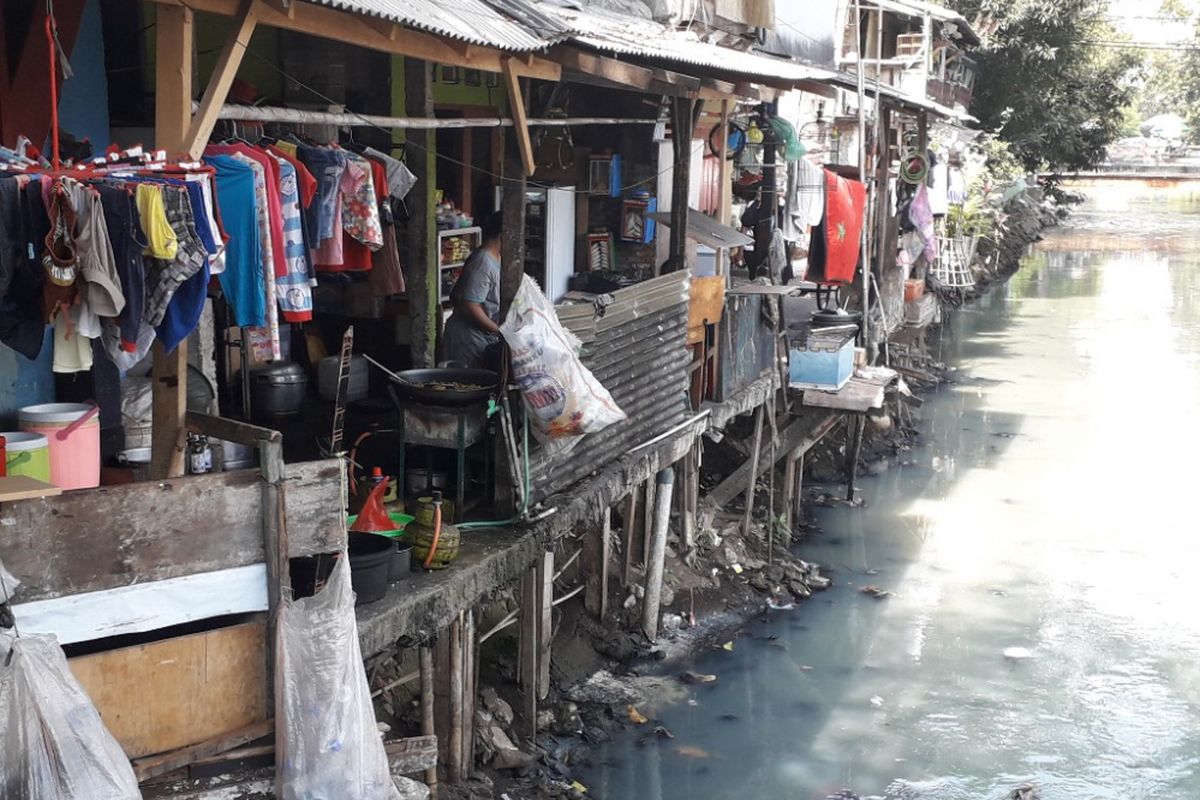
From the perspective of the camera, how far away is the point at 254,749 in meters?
5.34

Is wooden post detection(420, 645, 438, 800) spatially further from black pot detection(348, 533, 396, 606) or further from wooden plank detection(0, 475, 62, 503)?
wooden plank detection(0, 475, 62, 503)

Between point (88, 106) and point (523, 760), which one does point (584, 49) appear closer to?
point (88, 106)

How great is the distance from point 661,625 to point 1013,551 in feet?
17.8

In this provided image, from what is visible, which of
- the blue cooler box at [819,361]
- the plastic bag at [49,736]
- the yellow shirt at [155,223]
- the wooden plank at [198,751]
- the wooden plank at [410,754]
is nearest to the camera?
the plastic bag at [49,736]

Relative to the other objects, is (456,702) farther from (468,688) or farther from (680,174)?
(680,174)

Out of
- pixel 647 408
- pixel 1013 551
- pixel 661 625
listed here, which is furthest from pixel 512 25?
pixel 1013 551

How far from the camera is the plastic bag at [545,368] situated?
24.2 feet

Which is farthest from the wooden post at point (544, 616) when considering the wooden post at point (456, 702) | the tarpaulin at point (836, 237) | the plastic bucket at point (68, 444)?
the tarpaulin at point (836, 237)

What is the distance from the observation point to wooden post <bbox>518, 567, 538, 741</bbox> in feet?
28.4

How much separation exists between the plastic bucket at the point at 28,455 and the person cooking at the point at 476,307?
355 cm

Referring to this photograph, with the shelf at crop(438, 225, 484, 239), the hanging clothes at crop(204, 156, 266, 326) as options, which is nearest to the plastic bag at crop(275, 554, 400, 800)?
the hanging clothes at crop(204, 156, 266, 326)

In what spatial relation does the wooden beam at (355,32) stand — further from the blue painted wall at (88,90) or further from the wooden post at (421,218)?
the wooden post at (421,218)

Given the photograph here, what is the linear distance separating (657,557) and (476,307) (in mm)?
3265

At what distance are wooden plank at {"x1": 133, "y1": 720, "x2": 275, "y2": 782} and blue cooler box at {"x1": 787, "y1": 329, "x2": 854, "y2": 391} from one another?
847 cm
